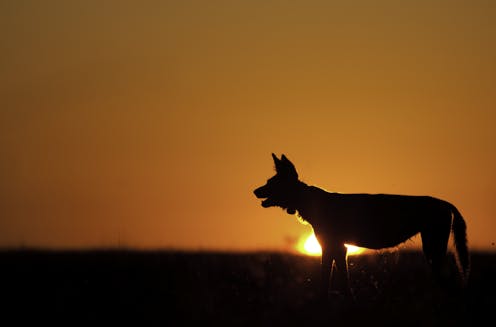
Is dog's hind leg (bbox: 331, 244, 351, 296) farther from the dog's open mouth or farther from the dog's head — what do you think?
the dog's open mouth

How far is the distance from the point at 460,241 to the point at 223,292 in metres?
4.40

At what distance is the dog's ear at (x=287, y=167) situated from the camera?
690 inches

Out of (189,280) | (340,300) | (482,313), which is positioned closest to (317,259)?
(189,280)

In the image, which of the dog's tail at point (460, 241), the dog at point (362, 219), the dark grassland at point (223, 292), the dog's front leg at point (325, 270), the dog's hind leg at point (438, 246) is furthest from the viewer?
the dog's tail at point (460, 241)

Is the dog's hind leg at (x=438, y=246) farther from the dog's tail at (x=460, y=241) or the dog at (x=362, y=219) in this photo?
the dog's tail at (x=460, y=241)

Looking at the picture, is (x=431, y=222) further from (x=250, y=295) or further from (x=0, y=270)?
(x=0, y=270)

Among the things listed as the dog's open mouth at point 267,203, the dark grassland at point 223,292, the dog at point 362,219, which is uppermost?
the dog's open mouth at point 267,203

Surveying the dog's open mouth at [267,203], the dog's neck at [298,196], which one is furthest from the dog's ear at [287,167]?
the dog's open mouth at [267,203]

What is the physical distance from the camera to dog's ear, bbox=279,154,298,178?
17.5m

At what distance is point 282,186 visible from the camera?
58.4 feet

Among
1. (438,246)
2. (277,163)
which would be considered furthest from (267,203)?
(438,246)

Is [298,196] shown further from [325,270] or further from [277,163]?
[325,270]

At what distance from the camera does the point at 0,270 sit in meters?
18.5

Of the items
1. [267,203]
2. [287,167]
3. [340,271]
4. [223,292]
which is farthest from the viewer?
[267,203]
